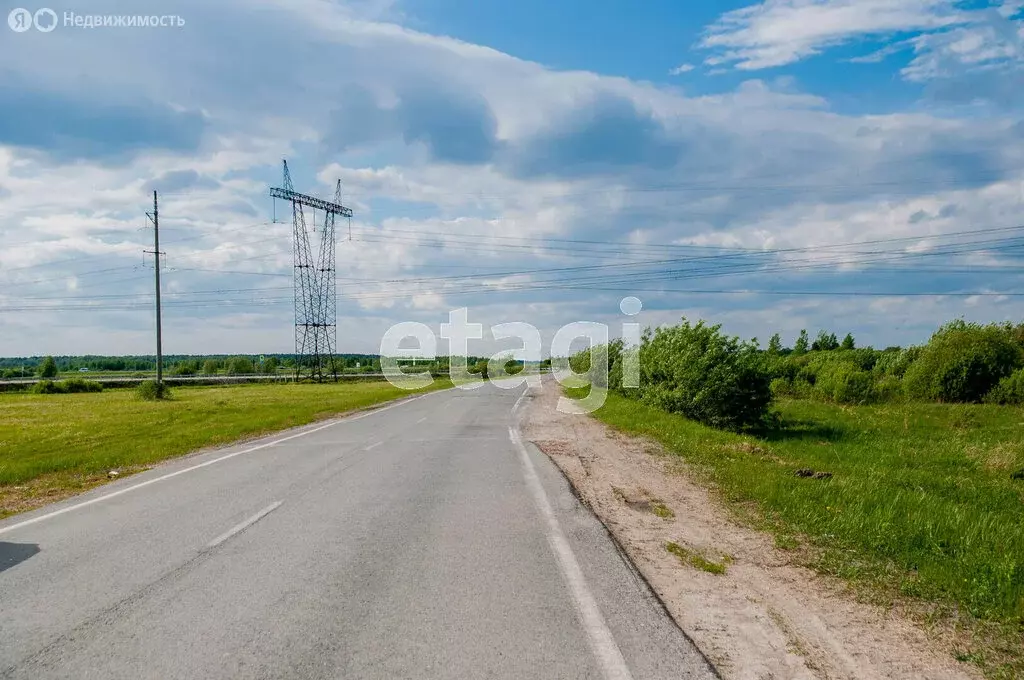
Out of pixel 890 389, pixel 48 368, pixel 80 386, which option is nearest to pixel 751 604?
pixel 890 389

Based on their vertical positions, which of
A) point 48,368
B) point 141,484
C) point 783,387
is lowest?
point 783,387

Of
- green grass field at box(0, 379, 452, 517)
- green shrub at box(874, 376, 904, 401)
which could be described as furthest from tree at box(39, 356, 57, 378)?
green shrub at box(874, 376, 904, 401)

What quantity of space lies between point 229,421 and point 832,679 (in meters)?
25.8

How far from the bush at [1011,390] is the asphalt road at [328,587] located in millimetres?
33038

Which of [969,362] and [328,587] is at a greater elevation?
[969,362]

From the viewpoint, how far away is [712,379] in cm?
2612

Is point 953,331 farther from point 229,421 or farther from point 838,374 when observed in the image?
point 229,421

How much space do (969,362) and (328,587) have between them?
39.8 meters

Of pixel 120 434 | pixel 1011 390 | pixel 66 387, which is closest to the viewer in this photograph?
pixel 120 434

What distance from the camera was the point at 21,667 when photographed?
4.87 metres

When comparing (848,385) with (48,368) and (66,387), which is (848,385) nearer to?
(66,387)

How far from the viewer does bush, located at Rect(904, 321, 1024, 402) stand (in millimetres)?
37344

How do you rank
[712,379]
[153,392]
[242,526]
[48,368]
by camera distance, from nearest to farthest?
[242,526], [712,379], [153,392], [48,368]

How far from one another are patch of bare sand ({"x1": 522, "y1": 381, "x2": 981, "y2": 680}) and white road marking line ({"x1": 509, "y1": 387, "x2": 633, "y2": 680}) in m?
0.67
